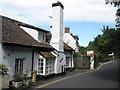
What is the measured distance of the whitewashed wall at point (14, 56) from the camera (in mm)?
10700

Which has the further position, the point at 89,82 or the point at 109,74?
the point at 109,74

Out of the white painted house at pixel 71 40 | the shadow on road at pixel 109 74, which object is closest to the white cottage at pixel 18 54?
the shadow on road at pixel 109 74

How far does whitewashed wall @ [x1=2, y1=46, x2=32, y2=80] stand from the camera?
35.1 ft

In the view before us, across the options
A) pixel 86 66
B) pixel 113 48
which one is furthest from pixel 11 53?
pixel 86 66

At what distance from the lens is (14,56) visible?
1150cm

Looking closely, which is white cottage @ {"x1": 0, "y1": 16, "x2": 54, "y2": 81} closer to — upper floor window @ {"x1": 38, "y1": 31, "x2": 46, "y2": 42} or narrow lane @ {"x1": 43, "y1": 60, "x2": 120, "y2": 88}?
upper floor window @ {"x1": 38, "y1": 31, "x2": 46, "y2": 42}

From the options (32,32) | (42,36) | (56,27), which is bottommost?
(42,36)

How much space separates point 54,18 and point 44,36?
8.42ft

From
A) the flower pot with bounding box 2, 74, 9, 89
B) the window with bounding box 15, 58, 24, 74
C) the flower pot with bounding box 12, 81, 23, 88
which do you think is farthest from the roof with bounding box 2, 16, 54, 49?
the flower pot with bounding box 12, 81, 23, 88

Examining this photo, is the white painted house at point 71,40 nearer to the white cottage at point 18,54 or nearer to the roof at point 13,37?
the roof at point 13,37

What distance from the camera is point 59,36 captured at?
18.0 meters

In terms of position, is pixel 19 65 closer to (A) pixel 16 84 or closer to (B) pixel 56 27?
(A) pixel 16 84

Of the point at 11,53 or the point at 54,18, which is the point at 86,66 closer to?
the point at 54,18

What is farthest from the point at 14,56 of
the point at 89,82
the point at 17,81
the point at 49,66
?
the point at 89,82
